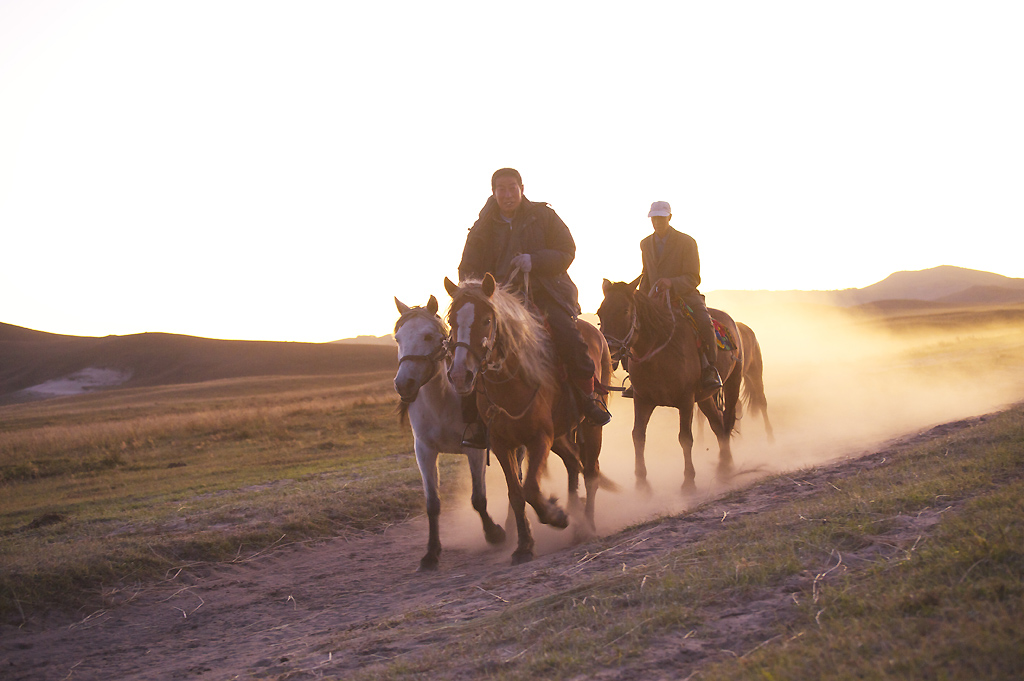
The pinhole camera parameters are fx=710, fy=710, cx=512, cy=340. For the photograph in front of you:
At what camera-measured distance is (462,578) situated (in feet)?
20.9

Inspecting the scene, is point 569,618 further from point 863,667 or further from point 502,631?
point 863,667

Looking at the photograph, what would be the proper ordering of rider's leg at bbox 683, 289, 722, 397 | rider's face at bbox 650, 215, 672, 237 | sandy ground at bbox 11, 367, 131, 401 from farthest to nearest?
1. sandy ground at bbox 11, 367, 131, 401
2. rider's face at bbox 650, 215, 672, 237
3. rider's leg at bbox 683, 289, 722, 397

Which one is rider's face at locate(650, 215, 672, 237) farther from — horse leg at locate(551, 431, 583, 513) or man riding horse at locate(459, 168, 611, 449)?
horse leg at locate(551, 431, 583, 513)

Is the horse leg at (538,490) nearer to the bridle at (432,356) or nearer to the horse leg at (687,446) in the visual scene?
the bridle at (432,356)

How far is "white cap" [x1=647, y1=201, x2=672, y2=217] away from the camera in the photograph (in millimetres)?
9875

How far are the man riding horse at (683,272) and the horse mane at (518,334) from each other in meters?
2.92

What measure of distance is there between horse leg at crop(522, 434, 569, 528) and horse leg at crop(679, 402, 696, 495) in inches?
107

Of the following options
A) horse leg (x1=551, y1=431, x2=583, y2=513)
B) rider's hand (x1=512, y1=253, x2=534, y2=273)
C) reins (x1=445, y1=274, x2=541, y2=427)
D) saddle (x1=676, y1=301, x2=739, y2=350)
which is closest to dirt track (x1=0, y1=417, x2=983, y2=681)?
horse leg (x1=551, y1=431, x2=583, y2=513)

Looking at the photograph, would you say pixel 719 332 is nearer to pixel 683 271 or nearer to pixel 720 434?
pixel 683 271

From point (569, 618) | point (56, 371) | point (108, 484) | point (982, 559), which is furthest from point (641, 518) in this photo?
point (56, 371)

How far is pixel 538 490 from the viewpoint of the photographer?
649cm

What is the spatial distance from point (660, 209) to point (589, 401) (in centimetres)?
372

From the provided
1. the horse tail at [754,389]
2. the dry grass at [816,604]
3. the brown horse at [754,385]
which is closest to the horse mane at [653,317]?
the dry grass at [816,604]

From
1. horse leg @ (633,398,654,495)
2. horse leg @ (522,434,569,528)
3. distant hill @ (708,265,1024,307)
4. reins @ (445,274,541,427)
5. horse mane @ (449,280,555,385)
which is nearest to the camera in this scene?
reins @ (445,274,541,427)
